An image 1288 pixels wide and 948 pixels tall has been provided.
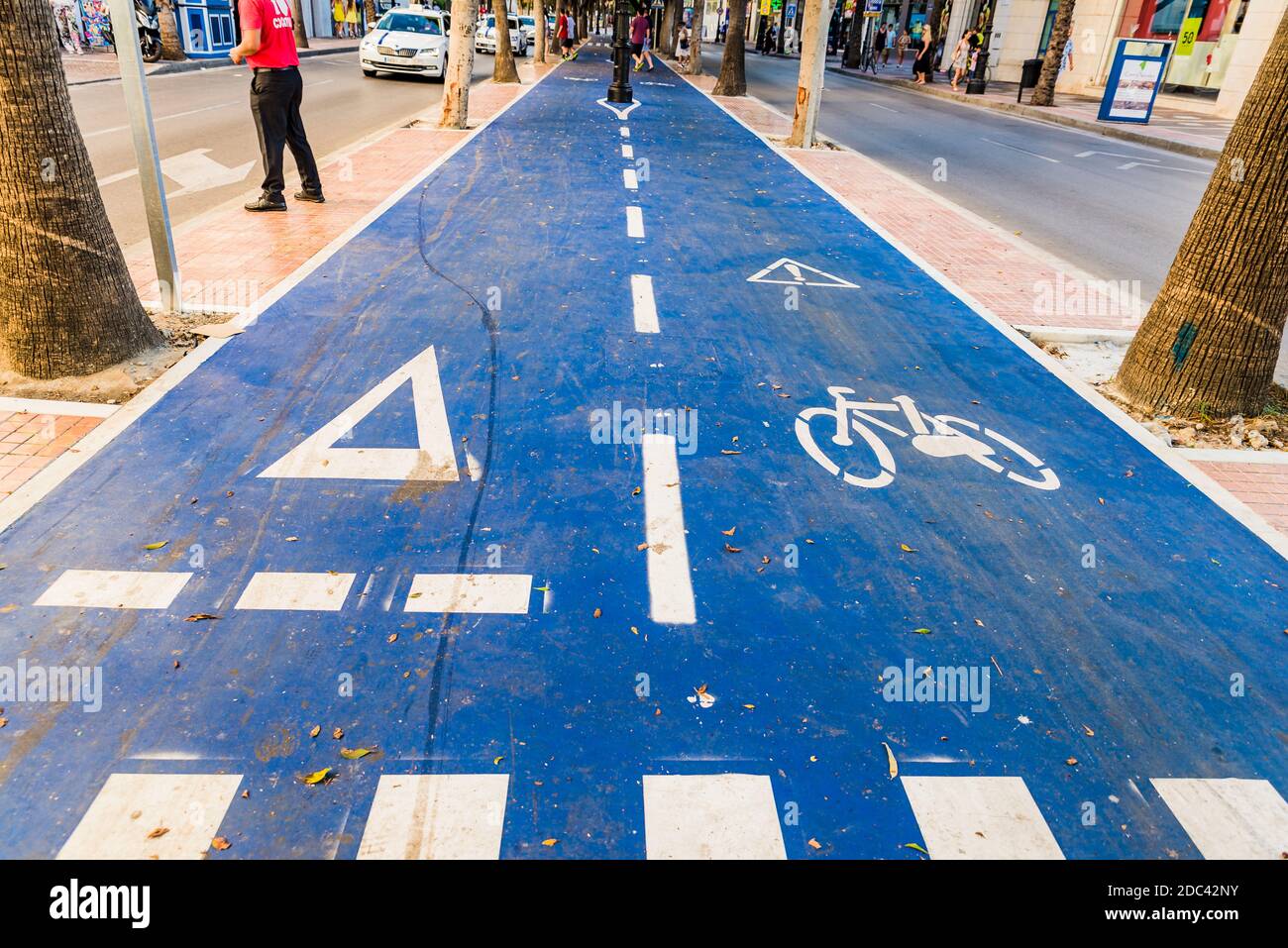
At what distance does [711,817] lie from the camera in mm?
2658

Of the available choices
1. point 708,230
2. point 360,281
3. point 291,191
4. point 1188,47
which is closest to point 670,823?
point 360,281

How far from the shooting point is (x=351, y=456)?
4555 mm

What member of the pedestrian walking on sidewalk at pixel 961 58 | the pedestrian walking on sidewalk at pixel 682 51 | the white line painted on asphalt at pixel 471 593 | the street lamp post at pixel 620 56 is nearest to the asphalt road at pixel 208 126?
the street lamp post at pixel 620 56

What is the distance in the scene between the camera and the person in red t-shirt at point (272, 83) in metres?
8.16

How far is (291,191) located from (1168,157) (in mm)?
18148

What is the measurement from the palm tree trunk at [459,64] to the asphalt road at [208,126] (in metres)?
1.46

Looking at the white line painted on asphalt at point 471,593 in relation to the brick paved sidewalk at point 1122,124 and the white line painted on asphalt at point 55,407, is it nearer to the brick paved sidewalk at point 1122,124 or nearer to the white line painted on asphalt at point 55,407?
the white line painted on asphalt at point 55,407

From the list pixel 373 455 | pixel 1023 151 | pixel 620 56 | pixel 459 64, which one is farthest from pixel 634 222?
pixel 620 56

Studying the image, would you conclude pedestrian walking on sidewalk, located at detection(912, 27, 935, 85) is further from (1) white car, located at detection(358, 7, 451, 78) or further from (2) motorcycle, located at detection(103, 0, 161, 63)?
(2) motorcycle, located at detection(103, 0, 161, 63)

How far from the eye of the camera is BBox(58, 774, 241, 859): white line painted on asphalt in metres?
2.46

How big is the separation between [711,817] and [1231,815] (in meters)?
1.75
